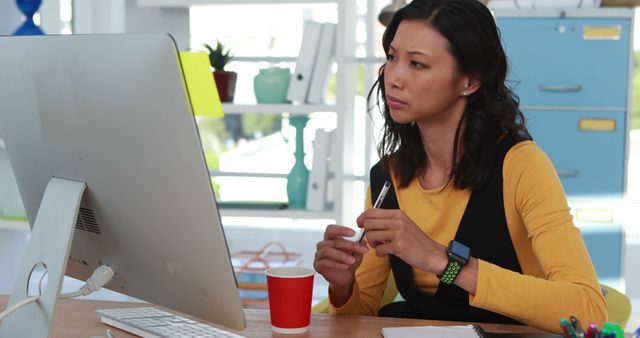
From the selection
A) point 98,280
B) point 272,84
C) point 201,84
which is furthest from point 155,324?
point 272,84

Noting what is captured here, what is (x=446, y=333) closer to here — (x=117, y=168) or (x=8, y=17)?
(x=117, y=168)

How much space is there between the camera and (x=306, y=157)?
3.32 meters

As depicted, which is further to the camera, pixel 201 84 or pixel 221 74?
pixel 221 74

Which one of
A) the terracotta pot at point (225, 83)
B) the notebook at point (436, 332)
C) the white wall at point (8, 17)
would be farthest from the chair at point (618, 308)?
the white wall at point (8, 17)

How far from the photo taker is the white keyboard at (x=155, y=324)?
120cm

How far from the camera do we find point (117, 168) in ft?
3.35

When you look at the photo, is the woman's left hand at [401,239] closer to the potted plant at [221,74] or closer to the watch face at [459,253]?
the watch face at [459,253]

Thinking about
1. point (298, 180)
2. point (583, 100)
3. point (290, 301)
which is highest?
point (583, 100)

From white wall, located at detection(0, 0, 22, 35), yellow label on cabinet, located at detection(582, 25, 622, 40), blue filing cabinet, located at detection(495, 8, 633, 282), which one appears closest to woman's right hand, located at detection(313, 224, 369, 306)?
blue filing cabinet, located at detection(495, 8, 633, 282)

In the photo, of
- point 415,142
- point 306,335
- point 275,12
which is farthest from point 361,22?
point 306,335

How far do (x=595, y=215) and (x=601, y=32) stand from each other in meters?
0.72

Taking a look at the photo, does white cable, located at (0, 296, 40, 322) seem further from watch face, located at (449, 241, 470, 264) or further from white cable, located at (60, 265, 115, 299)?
watch face, located at (449, 241, 470, 264)

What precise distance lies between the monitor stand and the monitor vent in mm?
36

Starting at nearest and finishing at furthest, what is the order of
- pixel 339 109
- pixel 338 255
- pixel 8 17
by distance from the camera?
pixel 338 255, pixel 339 109, pixel 8 17
